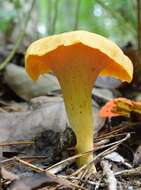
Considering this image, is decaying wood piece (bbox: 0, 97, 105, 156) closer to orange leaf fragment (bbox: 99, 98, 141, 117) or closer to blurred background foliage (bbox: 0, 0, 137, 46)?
orange leaf fragment (bbox: 99, 98, 141, 117)

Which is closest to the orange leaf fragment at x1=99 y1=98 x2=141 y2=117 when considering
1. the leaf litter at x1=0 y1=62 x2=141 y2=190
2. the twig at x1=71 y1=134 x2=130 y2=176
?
the leaf litter at x1=0 y1=62 x2=141 y2=190

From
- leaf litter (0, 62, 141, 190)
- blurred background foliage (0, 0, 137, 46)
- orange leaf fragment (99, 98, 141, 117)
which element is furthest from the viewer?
blurred background foliage (0, 0, 137, 46)

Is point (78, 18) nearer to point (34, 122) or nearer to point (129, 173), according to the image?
point (34, 122)

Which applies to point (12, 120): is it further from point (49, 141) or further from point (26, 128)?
point (49, 141)

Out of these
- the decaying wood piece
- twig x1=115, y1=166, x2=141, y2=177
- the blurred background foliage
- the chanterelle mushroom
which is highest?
the blurred background foliage

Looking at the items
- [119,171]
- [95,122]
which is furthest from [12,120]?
[119,171]

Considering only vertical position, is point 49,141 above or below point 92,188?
above
